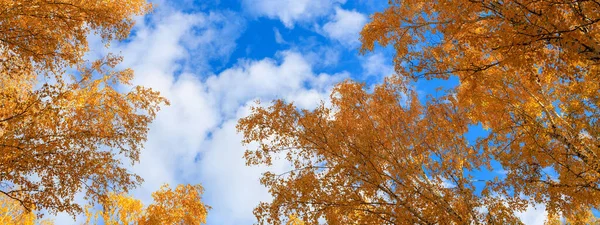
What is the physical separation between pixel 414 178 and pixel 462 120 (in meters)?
2.72


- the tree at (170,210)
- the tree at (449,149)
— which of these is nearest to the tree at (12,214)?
the tree at (170,210)

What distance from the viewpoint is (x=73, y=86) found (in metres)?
7.39

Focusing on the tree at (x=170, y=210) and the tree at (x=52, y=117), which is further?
the tree at (x=170, y=210)

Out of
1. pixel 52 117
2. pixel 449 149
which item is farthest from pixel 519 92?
pixel 52 117

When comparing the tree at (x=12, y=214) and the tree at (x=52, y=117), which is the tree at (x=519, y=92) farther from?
the tree at (x=12, y=214)

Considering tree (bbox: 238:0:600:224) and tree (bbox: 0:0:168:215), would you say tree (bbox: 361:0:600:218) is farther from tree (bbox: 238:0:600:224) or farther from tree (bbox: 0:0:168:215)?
tree (bbox: 0:0:168:215)

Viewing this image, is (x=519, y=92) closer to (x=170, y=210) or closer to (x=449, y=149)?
(x=449, y=149)

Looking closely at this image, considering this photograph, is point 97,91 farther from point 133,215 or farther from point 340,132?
point 133,215

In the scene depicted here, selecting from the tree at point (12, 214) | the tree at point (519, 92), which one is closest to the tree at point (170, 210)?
the tree at point (12, 214)

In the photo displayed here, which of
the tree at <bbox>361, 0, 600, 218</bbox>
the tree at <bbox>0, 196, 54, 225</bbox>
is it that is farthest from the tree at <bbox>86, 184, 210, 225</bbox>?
the tree at <bbox>361, 0, 600, 218</bbox>

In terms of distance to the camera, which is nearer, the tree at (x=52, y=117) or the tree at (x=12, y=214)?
the tree at (x=52, y=117)

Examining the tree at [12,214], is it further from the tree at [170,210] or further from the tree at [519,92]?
the tree at [519,92]

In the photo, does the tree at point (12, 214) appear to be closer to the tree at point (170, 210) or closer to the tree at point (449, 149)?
the tree at point (170, 210)

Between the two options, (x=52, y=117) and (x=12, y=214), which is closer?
(x=52, y=117)
